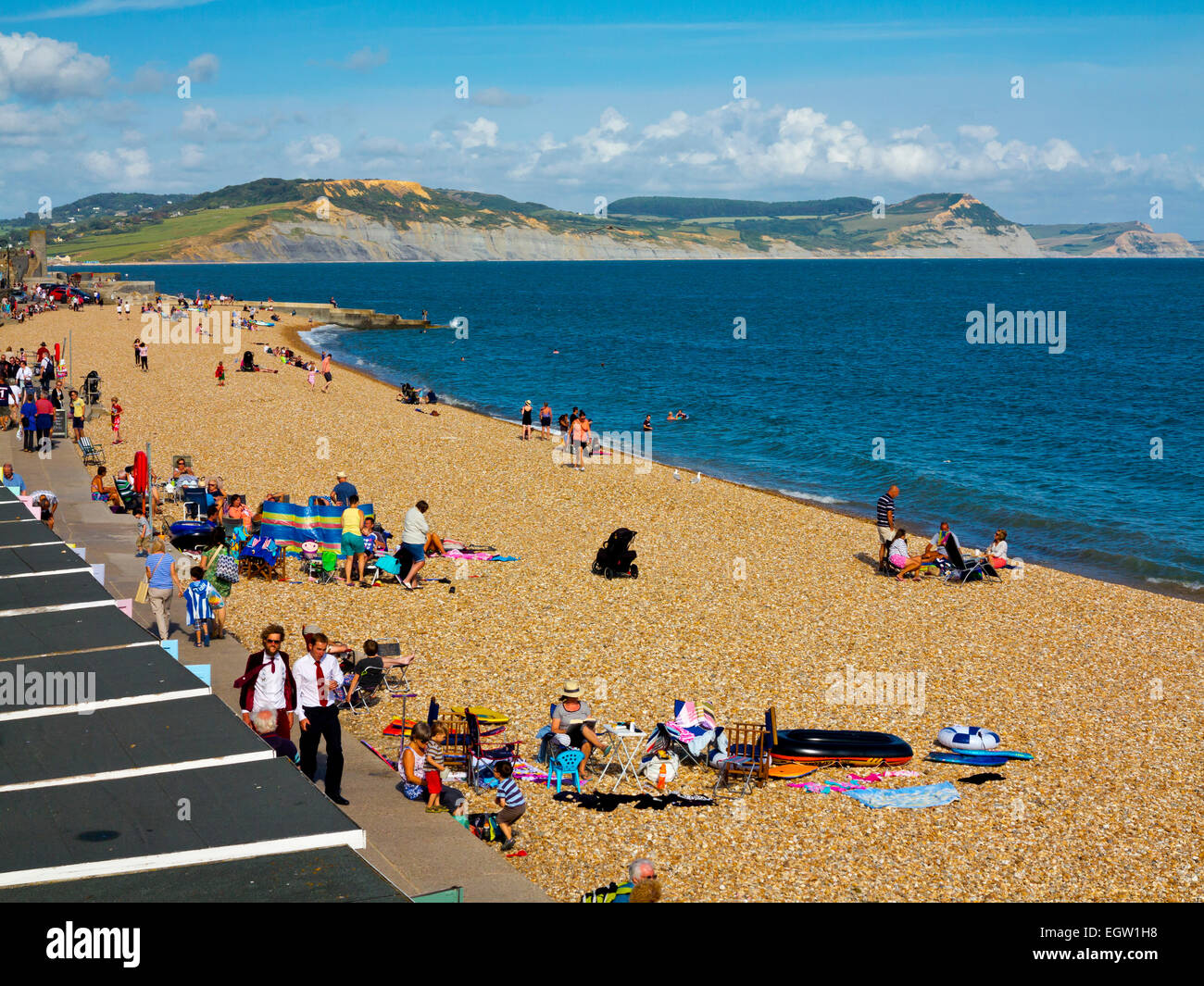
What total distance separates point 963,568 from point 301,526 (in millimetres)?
12981

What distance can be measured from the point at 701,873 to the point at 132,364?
44.7m

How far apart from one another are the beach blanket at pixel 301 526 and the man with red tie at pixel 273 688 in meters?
7.80

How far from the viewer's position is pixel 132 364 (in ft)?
157

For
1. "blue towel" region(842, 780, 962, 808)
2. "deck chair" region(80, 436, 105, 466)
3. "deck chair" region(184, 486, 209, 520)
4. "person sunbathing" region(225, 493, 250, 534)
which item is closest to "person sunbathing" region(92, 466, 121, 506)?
"deck chair" region(184, 486, 209, 520)

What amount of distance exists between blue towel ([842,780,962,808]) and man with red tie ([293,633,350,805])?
5559 mm

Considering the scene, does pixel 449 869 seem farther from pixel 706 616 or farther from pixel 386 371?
pixel 386 371

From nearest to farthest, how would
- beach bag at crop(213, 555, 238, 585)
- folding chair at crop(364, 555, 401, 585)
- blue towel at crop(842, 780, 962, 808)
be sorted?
blue towel at crop(842, 780, 962, 808)
beach bag at crop(213, 555, 238, 585)
folding chair at crop(364, 555, 401, 585)

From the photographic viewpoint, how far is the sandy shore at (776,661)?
10.4 m

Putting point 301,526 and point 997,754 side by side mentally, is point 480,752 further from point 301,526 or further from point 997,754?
point 301,526

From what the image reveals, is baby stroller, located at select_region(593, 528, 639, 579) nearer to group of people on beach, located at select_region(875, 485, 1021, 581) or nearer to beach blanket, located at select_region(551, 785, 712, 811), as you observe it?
group of people on beach, located at select_region(875, 485, 1021, 581)

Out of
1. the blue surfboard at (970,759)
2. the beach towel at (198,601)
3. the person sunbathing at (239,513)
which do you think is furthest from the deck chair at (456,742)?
the person sunbathing at (239,513)

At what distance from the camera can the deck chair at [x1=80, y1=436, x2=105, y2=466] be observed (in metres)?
26.1
